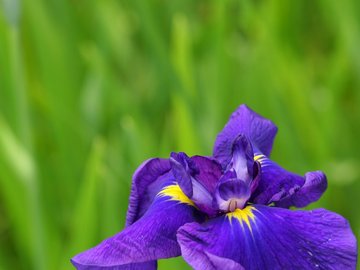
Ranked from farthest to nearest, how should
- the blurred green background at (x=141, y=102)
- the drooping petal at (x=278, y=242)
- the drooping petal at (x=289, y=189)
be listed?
the blurred green background at (x=141, y=102) → the drooping petal at (x=289, y=189) → the drooping petal at (x=278, y=242)

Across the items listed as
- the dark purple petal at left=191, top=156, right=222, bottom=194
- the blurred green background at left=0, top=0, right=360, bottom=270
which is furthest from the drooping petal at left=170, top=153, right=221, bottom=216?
the blurred green background at left=0, top=0, right=360, bottom=270

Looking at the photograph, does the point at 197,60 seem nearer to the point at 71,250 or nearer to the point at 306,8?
the point at 306,8

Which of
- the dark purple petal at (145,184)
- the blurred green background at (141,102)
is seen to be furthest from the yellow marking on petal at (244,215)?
the blurred green background at (141,102)

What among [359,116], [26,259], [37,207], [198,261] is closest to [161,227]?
[198,261]

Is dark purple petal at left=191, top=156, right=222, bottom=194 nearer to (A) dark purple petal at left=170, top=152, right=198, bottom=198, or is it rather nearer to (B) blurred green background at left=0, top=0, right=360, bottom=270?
(A) dark purple petal at left=170, top=152, right=198, bottom=198

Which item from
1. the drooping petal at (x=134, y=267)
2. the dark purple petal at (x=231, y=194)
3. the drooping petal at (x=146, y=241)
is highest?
the dark purple petal at (x=231, y=194)

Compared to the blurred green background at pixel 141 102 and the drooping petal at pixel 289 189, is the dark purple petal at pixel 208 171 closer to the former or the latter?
the drooping petal at pixel 289 189

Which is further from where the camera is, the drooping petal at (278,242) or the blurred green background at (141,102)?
the blurred green background at (141,102)
